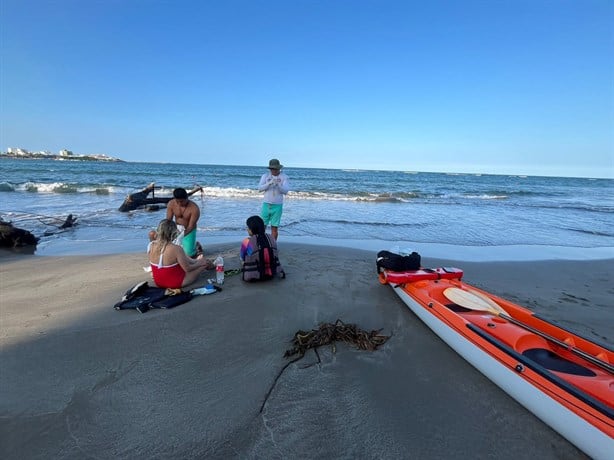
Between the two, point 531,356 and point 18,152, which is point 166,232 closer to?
point 531,356

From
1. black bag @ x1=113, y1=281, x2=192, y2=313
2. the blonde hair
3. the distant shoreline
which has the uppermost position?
the distant shoreline

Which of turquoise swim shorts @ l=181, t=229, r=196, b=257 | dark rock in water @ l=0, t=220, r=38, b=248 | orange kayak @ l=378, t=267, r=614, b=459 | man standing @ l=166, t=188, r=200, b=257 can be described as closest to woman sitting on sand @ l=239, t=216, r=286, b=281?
man standing @ l=166, t=188, r=200, b=257

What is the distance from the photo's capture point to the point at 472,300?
3916mm

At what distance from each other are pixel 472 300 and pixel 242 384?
2858mm

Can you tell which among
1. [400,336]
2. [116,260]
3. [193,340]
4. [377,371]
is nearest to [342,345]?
[377,371]

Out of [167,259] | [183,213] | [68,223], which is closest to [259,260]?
[167,259]

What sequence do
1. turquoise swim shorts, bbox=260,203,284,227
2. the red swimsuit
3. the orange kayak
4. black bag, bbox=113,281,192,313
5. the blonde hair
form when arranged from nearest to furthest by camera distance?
the orange kayak
black bag, bbox=113,281,192,313
the blonde hair
the red swimsuit
turquoise swim shorts, bbox=260,203,284,227

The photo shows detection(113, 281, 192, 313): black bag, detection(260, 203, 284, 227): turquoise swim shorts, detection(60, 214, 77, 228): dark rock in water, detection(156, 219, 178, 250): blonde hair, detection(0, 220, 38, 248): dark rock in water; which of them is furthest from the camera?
detection(60, 214, 77, 228): dark rock in water

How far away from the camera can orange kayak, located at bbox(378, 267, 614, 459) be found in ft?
7.11

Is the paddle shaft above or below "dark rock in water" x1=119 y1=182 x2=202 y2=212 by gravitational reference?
below

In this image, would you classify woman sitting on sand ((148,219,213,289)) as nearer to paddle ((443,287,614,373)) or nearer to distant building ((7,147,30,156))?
paddle ((443,287,614,373))

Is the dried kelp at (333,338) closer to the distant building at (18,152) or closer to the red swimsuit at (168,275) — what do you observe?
the red swimsuit at (168,275)

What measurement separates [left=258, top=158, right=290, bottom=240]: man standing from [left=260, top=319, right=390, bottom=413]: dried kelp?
3.51 metres

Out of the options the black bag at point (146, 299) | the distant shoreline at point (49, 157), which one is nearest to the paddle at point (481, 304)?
the black bag at point (146, 299)
